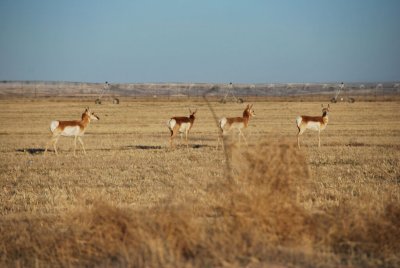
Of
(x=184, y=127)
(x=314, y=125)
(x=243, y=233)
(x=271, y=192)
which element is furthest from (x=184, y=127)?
(x=243, y=233)

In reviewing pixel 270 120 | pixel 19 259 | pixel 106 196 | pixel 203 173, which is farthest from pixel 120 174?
pixel 270 120

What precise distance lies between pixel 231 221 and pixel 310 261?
119 centimetres

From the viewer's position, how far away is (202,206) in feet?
28.8

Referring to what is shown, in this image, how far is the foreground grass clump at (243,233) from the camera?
6.47m

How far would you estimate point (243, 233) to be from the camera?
677 centimetres

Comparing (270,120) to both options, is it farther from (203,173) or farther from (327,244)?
(327,244)

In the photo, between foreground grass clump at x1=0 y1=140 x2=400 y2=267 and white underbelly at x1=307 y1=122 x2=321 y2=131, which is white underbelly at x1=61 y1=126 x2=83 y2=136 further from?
foreground grass clump at x1=0 y1=140 x2=400 y2=267

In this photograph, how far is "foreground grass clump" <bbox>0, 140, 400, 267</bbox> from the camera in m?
6.47

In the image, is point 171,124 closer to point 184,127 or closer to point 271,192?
point 184,127

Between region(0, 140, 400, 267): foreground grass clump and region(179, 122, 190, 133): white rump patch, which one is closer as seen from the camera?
region(0, 140, 400, 267): foreground grass clump

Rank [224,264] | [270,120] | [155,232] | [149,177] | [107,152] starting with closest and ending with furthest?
[224,264], [155,232], [149,177], [107,152], [270,120]

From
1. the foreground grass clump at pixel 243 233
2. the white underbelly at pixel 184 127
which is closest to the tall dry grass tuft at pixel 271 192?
the foreground grass clump at pixel 243 233

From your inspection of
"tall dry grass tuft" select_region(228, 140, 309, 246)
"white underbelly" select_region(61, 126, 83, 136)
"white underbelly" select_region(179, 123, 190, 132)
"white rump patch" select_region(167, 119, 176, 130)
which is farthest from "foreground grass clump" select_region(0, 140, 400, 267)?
"white underbelly" select_region(179, 123, 190, 132)

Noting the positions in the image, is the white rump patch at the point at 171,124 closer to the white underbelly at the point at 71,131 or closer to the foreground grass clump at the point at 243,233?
the white underbelly at the point at 71,131
